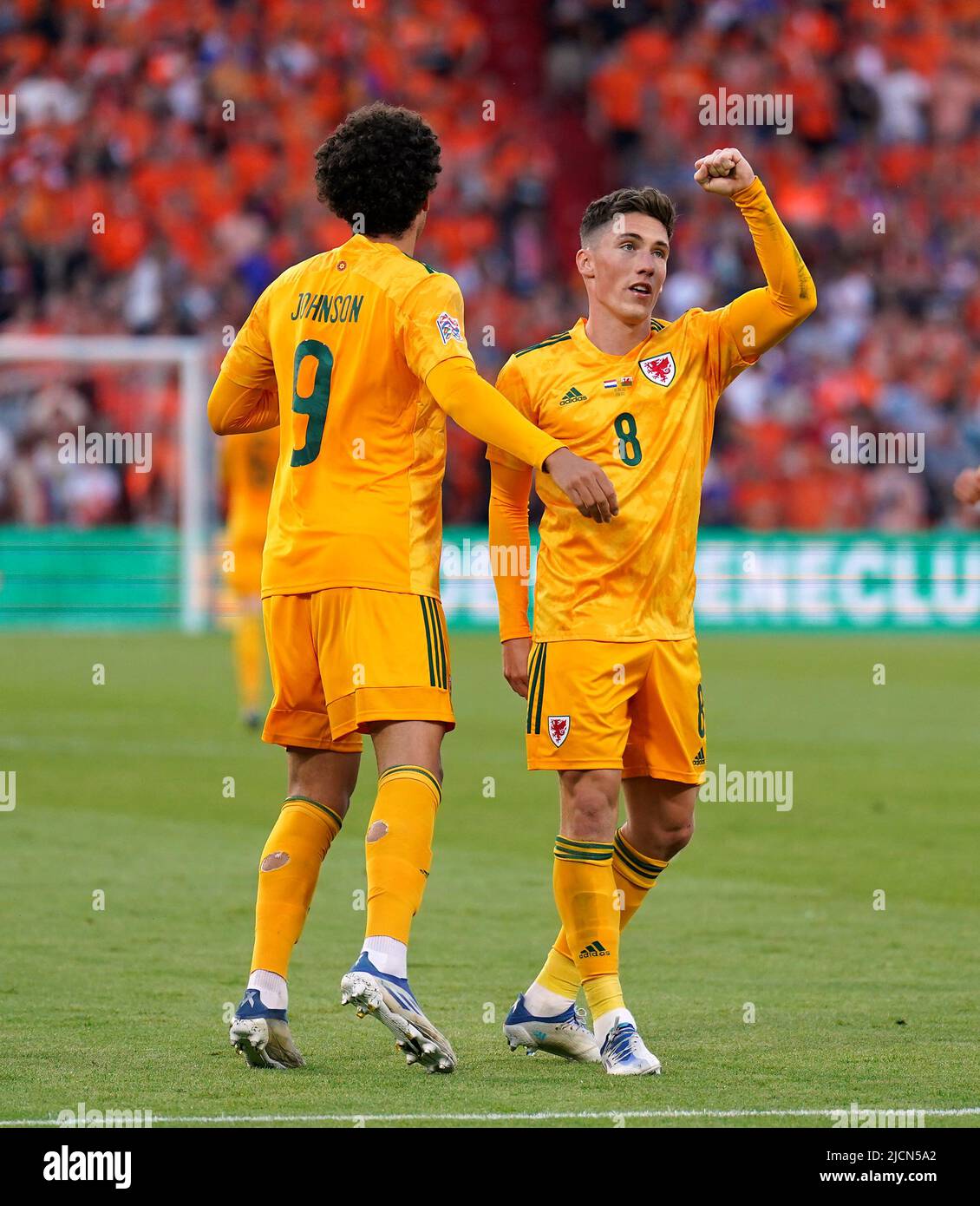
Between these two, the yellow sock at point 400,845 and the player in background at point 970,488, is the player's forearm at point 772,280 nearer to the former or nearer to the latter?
the player in background at point 970,488

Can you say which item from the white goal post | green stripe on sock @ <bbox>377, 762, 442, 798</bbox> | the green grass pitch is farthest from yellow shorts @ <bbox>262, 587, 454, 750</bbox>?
the white goal post

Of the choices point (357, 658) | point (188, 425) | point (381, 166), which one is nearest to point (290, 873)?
point (357, 658)

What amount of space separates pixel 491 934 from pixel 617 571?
219 cm

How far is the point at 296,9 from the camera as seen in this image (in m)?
24.8

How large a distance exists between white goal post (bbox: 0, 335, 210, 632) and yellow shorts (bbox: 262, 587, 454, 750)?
15.7 m

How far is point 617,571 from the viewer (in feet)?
16.9

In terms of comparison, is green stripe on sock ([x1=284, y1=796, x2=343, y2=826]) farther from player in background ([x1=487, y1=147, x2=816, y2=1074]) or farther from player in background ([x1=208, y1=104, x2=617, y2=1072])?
player in background ([x1=487, y1=147, x2=816, y2=1074])

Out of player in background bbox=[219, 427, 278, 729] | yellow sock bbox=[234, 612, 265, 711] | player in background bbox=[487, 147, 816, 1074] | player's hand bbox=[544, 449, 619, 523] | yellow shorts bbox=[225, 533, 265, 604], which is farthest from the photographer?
yellow shorts bbox=[225, 533, 265, 604]

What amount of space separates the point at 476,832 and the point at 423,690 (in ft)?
14.8

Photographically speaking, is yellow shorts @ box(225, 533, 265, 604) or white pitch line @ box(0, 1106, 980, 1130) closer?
white pitch line @ box(0, 1106, 980, 1130)

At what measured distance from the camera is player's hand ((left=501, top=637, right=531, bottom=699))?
536 centimetres

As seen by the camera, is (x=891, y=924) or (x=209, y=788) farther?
(x=209, y=788)

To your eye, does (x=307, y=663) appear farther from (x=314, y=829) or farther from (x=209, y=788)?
(x=209, y=788)
